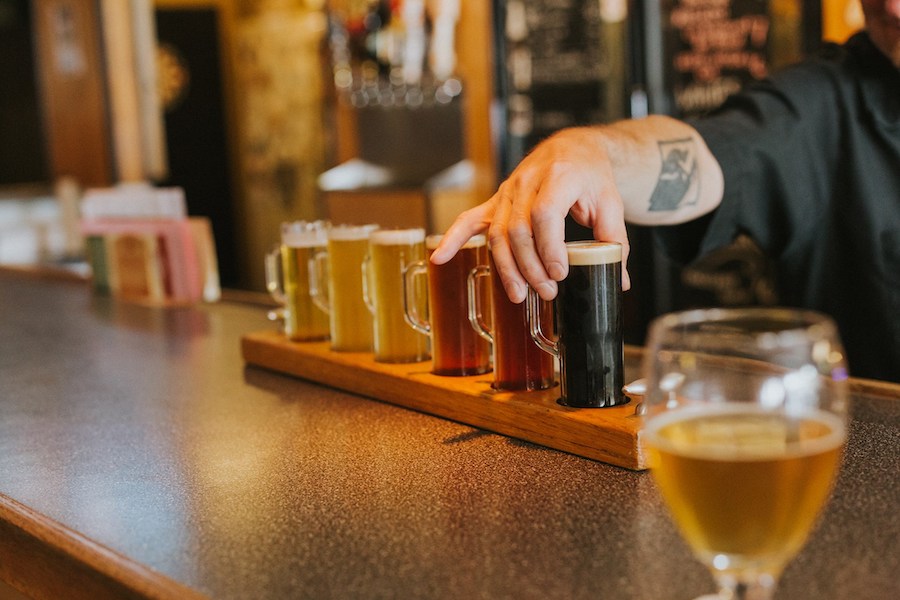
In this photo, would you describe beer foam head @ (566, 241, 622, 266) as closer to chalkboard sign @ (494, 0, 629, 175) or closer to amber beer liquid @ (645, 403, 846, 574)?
amber beer liquid @ (645, 403, 846, 574)

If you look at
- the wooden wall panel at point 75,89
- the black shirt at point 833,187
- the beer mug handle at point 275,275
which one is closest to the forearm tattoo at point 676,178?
the black shirt at point 833,187

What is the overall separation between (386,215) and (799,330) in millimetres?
4629

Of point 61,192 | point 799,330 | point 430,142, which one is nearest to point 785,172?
point 799,330

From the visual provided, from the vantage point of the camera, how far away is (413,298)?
53.9 inches

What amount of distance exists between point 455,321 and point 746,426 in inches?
29.1

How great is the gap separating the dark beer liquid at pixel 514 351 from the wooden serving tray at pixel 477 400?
18 millimetres

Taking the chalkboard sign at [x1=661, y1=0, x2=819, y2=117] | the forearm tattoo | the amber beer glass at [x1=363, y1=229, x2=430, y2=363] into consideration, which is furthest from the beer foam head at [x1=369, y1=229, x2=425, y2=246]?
the chalkboard sign at [x1=661, y1=0, x2=819, y2=117]

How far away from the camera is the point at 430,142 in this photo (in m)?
5.18

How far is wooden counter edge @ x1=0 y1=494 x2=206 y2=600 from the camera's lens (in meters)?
0.82

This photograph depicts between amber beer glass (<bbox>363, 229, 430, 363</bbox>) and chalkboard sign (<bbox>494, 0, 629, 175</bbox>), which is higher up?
chalkboard sign (<bbox>494, 0, 629, 175</bbox>)

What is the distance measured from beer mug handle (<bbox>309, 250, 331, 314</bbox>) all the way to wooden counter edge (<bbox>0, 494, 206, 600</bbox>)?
621 millimetres

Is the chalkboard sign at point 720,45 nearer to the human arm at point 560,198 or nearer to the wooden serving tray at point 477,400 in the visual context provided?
the human arm at point 560,198

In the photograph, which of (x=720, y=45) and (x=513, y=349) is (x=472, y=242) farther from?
(x=720, y=45)

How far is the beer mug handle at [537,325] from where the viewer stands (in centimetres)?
118
